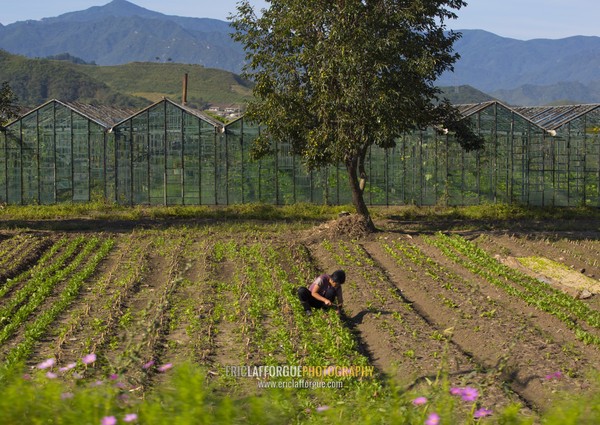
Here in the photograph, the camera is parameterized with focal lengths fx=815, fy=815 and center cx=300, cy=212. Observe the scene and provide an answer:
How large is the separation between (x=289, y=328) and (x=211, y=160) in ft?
64.5

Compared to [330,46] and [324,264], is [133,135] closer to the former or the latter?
[330,46]

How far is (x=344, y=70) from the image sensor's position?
71.9 feet

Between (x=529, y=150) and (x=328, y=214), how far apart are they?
8.97m

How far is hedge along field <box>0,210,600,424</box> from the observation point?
13.7 feet

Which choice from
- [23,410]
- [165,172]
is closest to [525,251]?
[165,172]

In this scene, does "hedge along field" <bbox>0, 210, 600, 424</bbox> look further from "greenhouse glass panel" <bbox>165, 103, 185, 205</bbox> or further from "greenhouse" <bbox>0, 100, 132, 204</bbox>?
"greenhouse" <bbox>0, 100, 132, 204</bbox>

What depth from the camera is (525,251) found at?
21062 millimetres

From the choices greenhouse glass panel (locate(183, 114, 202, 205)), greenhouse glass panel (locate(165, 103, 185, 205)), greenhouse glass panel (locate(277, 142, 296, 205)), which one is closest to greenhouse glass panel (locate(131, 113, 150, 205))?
greenhouse glass panel (locate(165, 103, 185, 205))

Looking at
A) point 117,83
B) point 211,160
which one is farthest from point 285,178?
point 117,83

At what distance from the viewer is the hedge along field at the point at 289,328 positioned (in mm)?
4188

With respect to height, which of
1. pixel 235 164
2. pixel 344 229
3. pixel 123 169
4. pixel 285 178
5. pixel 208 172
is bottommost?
pixel 344 229

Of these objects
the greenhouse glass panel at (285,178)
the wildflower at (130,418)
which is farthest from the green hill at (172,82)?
the wildflower at (130,418)

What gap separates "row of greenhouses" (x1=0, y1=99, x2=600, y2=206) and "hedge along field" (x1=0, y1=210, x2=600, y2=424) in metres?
7.80

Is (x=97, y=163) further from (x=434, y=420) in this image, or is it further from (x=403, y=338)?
(x=434, y=420)
